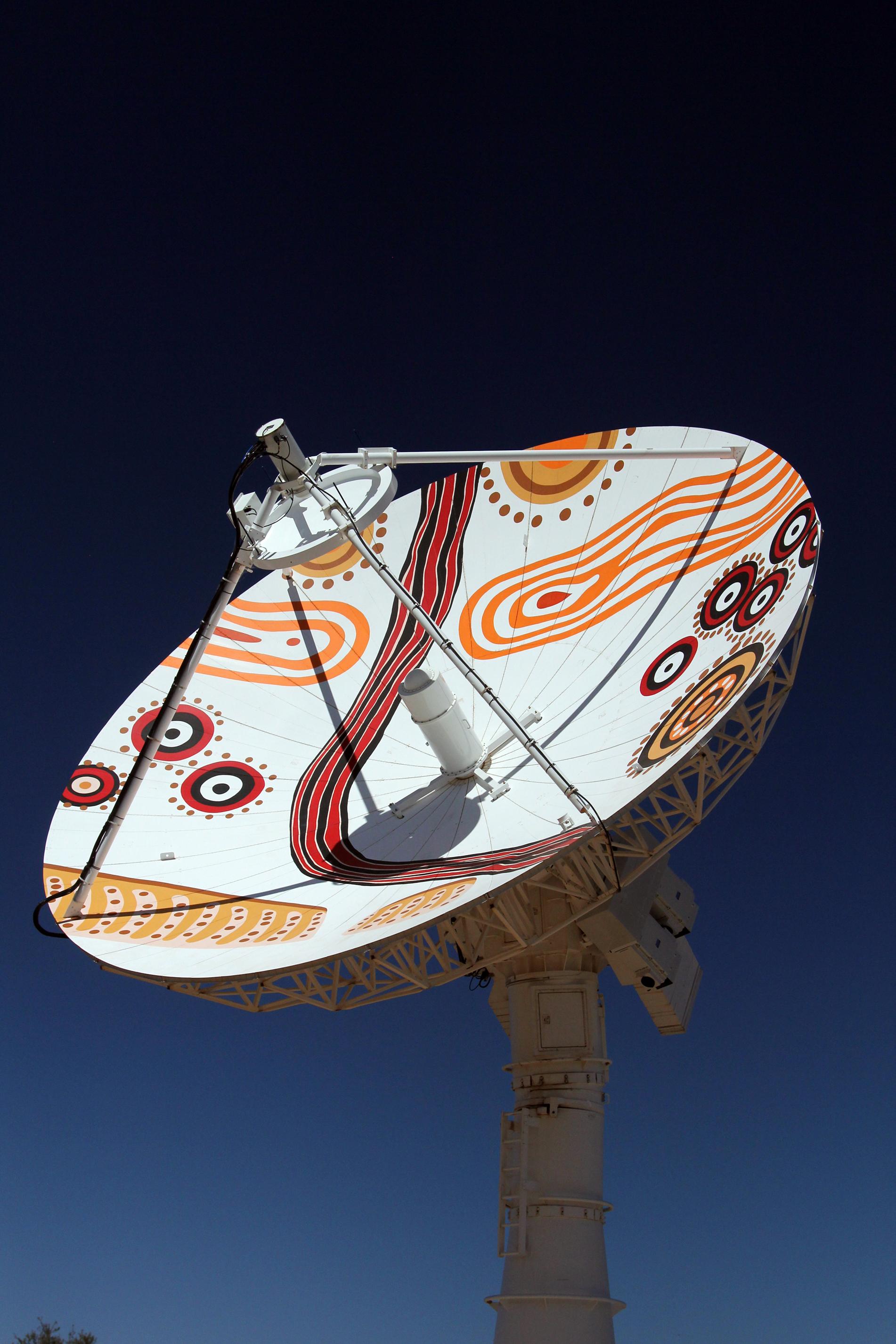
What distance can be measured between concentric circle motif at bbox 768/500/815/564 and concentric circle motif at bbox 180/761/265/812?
848cm

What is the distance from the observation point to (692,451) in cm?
1814

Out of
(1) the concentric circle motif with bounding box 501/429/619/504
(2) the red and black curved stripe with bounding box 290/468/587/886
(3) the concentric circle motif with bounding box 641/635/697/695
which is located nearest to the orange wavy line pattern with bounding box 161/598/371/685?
(2) the red and black curved stripe with bounding box 290/468/587/886

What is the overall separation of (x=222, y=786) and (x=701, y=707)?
8150 mm

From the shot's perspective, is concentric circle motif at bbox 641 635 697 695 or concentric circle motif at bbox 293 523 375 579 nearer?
concentric circle motif at bbox 641 635 697 695

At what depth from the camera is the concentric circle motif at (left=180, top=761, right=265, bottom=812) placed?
18.5 metres

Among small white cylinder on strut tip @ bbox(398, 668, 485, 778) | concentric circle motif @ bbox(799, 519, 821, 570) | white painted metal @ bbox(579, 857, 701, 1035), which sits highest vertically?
concentric circle motif @ bbox(799, 519, 821, 570)

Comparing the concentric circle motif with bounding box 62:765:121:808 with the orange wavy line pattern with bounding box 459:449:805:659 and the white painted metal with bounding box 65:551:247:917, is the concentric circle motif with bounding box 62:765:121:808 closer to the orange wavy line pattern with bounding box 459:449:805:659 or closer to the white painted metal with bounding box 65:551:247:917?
the white painted metal with bounding box 65:551:247:917

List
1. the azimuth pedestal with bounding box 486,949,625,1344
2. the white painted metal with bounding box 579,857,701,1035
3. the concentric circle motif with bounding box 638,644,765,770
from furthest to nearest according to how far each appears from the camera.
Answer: the white painted metal with bounding box 579,857,701,1035 < the azimuth pedestal with bounding box 486,949,625,1344 < the concentric circle motif with bounding box 638,644,765,770

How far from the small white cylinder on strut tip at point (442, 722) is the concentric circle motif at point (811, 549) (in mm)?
5060

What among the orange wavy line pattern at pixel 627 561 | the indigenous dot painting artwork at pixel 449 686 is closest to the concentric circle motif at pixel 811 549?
the indigenous dot painting artwork at pixel 449 686

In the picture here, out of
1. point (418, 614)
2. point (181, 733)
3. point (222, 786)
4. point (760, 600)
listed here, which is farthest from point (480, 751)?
point (181, 733)

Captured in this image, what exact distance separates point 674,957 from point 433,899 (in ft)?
19.0

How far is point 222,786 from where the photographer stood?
742 inches

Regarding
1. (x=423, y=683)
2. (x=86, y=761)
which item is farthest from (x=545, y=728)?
(x=86, y=761)
